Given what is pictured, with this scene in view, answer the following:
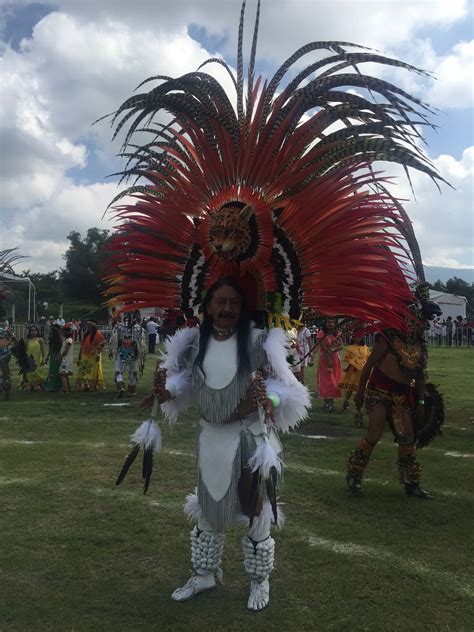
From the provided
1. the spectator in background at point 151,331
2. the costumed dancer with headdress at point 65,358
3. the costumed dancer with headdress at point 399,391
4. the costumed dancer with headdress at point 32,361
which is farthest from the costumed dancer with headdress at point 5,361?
the spectator in background at point 151,331

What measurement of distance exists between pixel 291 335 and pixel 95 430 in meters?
5.69

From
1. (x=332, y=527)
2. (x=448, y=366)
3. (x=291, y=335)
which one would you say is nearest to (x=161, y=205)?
(x=291, y=335)

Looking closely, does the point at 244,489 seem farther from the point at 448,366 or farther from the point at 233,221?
the point at 448,366

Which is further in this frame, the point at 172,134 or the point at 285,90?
the point at 172,134

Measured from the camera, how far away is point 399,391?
17.9ft

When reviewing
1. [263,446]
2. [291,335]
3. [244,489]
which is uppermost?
[291,335]

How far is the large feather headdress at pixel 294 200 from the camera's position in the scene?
3375 mm

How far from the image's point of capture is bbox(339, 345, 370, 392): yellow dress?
10.2 m

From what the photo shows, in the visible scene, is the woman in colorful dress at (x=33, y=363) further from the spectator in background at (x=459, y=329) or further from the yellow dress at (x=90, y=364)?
the spectator in background at (x=459, y=329)

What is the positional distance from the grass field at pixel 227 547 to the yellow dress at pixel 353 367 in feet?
9.28

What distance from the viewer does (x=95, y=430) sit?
27.7 feet

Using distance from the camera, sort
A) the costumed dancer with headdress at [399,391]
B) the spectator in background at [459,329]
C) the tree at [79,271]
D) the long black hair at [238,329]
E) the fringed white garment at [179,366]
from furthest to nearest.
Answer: the tree at [79,271]
the spectator in background at [459,329]
the costumed dancer with headdress at [399,391]
the fringed white garment at [179,366]
the long black hair at [238,329]

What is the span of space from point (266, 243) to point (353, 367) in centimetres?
727

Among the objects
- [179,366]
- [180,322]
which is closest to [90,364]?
[180,322]
